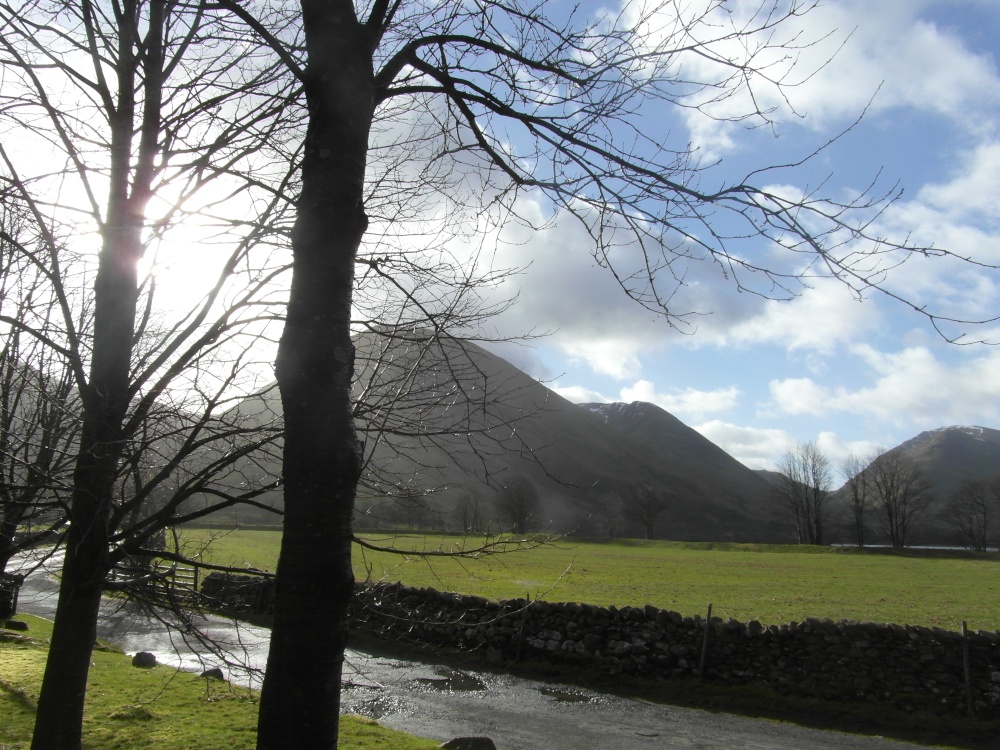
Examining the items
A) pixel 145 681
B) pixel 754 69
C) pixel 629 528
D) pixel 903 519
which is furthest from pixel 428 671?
pixel 629 528

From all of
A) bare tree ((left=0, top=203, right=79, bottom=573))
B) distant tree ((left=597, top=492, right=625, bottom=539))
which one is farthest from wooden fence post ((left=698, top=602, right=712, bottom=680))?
distant tree ((left=597, top=492, right=625, bottom=539))

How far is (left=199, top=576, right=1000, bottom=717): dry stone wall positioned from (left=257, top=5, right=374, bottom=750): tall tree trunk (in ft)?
32.9

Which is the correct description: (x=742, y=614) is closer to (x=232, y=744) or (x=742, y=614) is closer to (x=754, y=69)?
(x=232, y=744)

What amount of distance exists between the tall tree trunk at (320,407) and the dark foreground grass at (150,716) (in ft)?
11.8

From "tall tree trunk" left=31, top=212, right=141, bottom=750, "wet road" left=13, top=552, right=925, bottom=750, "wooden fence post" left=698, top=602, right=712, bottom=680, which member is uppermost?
"tall tree trunk" left=31, top=212, right=141, bottom=750

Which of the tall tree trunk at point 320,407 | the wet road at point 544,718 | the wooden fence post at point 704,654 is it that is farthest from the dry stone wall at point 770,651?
the tall tree trunk at point 320,407

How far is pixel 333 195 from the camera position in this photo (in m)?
3.21

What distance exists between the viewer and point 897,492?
11931 cm

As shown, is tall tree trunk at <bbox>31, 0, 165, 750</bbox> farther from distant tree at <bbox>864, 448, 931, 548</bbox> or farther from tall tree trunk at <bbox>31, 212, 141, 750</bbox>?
distant tree at <bbox>864, 448, 931, 548</bbox>

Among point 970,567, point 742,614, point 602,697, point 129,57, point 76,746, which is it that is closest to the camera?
point 76,746

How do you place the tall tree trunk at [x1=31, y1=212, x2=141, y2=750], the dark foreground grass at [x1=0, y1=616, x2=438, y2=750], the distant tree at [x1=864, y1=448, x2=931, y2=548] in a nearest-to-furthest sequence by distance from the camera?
the tall tree trunk at [x1=31, y1=212, x2=141, y2=750], the dark foreground grass at [x1=0, y1=616, x2=438, y2=750], the distant tree at [x1=864, y1=448, x2=931, y2=548]

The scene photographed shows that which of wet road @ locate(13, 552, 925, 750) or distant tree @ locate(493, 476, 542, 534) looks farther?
wet road @ locate(13, 552, 925, 750)

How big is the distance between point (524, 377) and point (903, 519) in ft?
430

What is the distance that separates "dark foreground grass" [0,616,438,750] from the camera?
7508 millimetres
